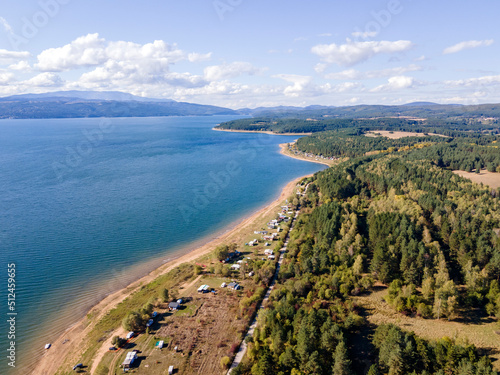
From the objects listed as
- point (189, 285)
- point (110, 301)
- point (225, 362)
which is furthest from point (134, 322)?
point (225, 362)

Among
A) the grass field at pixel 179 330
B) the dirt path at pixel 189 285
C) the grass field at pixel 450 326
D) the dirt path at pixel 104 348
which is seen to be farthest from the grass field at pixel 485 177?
the dirt path at pixel 104 348

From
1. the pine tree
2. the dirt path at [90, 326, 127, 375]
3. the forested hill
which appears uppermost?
the forested hill

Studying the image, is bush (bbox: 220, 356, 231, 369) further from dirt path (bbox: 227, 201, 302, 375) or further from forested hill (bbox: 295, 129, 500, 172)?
forested hill (bbox: 295, 129, 500, 172)

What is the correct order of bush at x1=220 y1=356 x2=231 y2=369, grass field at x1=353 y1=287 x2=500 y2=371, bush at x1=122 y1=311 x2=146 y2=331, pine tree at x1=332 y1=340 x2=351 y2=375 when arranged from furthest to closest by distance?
bush at x1=122 y1=311 x2=146 y2=331 < grass field at x1=353 y1=287 x2=500 y2=371 < bush at x1=220 y1=356 x2=231 y2=369 < pine tree at x1=332 y1=340 x2=351 y2=375

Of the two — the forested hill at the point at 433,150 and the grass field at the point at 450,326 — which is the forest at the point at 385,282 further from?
the forested hill at the point at 433,150

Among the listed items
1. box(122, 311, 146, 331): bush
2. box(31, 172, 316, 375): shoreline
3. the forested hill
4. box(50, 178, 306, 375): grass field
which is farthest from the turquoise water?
the forested hill

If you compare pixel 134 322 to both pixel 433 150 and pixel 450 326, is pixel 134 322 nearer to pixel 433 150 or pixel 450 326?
pixel 450 326
